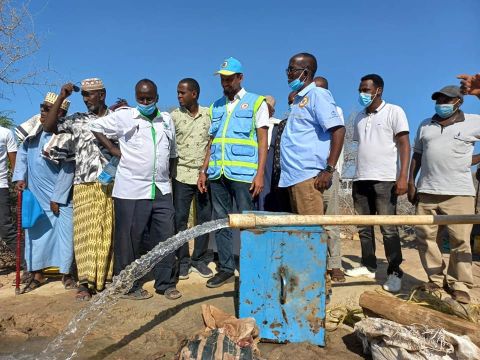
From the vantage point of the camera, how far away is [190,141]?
14.4ft

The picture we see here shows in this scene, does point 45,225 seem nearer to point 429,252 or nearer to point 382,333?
point 382,333

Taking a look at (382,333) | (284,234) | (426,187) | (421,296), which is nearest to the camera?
(382,333)

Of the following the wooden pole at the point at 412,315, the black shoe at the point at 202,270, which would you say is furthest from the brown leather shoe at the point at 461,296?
the black shoe at the point at 202,270

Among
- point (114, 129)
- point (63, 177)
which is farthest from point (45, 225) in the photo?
point (114, 129)

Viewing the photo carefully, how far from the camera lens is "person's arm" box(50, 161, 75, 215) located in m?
4.11

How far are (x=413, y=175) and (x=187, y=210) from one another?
2.49 m

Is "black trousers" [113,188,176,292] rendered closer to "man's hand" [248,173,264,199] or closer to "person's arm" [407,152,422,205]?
"man's hand" [248,173,264,199]

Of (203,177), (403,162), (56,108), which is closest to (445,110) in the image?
(403,162)

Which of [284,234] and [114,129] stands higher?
[114,129]

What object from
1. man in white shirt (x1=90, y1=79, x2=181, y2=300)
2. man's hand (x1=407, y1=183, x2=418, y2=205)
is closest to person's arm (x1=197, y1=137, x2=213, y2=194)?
man in white shirt (x1=90, y1=79, x2=181, y2=300)

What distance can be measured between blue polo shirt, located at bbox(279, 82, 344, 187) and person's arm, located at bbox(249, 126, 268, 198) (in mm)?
301

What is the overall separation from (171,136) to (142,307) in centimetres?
167

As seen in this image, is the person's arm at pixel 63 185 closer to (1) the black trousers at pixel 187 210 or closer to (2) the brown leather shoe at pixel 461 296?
(1) the black trousers at pixel 187 210

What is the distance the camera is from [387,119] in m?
4.07
